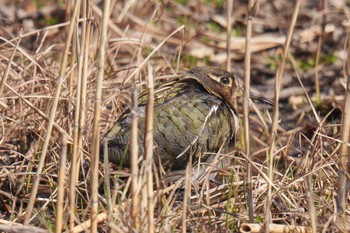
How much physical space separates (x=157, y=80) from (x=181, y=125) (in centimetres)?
96

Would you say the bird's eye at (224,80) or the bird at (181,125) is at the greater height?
the bird's eye at (224,80)

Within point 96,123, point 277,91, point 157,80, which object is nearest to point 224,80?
point 157,80

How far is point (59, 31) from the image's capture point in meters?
7.86

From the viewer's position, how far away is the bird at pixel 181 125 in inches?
205

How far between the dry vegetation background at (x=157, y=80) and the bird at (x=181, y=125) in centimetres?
17

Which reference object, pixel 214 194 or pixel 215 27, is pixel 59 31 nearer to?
pixel 215 27

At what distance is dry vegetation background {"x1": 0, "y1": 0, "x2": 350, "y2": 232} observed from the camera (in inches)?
172

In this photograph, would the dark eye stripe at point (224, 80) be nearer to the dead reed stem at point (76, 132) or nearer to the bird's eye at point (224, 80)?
the bird's eye at point (224, 80)

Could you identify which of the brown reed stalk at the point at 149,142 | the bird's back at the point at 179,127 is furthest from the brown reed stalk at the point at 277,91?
the bird's back at the point at 179,127

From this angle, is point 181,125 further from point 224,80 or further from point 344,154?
point 344,154

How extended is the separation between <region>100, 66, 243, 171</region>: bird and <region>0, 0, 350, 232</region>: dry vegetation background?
171 millimetres

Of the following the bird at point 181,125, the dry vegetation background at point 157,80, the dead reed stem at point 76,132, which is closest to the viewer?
the dead reed stem at point 76,132

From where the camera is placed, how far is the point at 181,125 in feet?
17.5

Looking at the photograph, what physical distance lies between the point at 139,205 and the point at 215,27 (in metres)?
4.97
